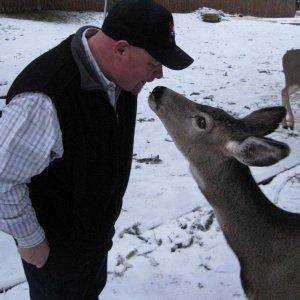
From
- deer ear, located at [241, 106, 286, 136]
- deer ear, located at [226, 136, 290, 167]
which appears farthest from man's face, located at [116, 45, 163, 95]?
deer ear, located at [241, 106, 286, 136]

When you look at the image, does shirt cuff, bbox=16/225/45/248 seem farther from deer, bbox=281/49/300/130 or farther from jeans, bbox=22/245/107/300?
deer, bbox=281/49/300/130

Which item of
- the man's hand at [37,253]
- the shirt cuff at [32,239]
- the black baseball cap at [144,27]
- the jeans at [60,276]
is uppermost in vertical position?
the black baseball cap at [144,27]

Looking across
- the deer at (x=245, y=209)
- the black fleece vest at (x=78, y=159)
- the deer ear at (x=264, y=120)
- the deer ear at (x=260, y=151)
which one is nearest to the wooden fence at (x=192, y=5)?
the deer ear at (x=264, y=120)

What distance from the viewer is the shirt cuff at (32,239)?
7.29 feet

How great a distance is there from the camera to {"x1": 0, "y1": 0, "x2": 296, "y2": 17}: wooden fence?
19931 millimetres

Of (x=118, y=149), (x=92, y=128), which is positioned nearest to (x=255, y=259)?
(x=118, y=149)

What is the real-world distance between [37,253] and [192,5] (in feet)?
78.6

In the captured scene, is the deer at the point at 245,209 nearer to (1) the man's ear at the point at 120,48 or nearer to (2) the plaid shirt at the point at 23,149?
(1) the man's ear at the point at 120,48

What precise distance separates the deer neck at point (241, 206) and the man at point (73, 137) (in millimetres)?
698

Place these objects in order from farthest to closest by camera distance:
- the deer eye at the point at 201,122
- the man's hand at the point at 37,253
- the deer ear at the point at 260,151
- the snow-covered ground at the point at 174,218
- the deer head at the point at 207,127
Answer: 1. the snow-covered ground at the point at 174,218
2. the deer eye at the point at 201,122
3. the deer head at the point at 207,127
4. the deer ear at the point at 260,151
5. the man's hand at the point at 37,253

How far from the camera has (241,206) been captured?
2986 mm

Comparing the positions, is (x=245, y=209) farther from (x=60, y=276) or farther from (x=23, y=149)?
(x=23, y=149)

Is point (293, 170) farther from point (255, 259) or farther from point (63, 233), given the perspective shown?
point (63, 233)

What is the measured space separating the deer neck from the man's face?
0.88 metres
